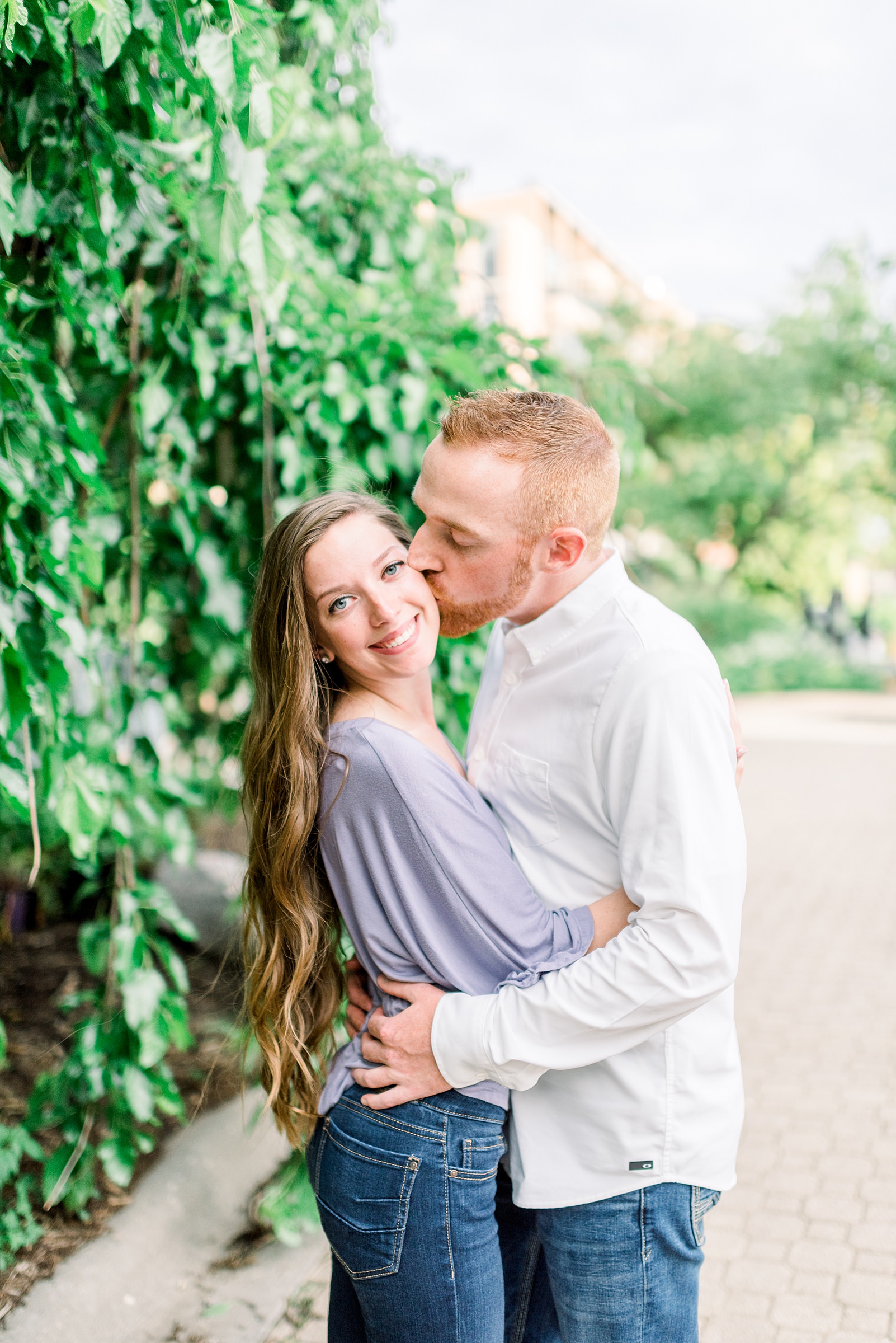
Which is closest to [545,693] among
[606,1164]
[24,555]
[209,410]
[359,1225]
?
[606,1164]

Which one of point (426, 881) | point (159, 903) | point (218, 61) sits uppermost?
point (218, 61)

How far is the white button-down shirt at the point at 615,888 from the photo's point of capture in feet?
4.91

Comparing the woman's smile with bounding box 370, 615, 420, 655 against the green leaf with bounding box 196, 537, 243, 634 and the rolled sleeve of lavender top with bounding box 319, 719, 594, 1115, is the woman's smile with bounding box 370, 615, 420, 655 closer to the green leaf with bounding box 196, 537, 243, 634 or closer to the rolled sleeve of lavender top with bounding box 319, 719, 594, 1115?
the rolled sleeve of lavender top with bounding box 319, 719, 594, 1115

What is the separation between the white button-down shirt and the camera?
150 cm

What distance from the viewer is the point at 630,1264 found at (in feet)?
5.34

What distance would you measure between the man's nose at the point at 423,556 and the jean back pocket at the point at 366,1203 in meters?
0.88

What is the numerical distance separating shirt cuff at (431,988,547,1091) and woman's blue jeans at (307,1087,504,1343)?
7 cm

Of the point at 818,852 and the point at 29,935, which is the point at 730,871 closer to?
the point at 29,935

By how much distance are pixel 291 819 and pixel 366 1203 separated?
57 cm

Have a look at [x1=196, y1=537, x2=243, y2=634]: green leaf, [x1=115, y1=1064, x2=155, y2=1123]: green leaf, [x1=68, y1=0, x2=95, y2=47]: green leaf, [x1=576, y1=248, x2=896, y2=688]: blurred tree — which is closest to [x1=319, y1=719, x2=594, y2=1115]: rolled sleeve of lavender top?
[x1=68, y1=0, x2=95, y2=47]: green leaf

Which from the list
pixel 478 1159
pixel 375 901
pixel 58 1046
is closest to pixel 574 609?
pixel 375 901

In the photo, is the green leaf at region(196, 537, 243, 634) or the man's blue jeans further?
the green leaf at region(196, 537, 243, 634)

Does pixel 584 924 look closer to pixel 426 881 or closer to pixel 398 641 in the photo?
pixel 426 881

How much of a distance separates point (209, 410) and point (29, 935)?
10.6 feet
